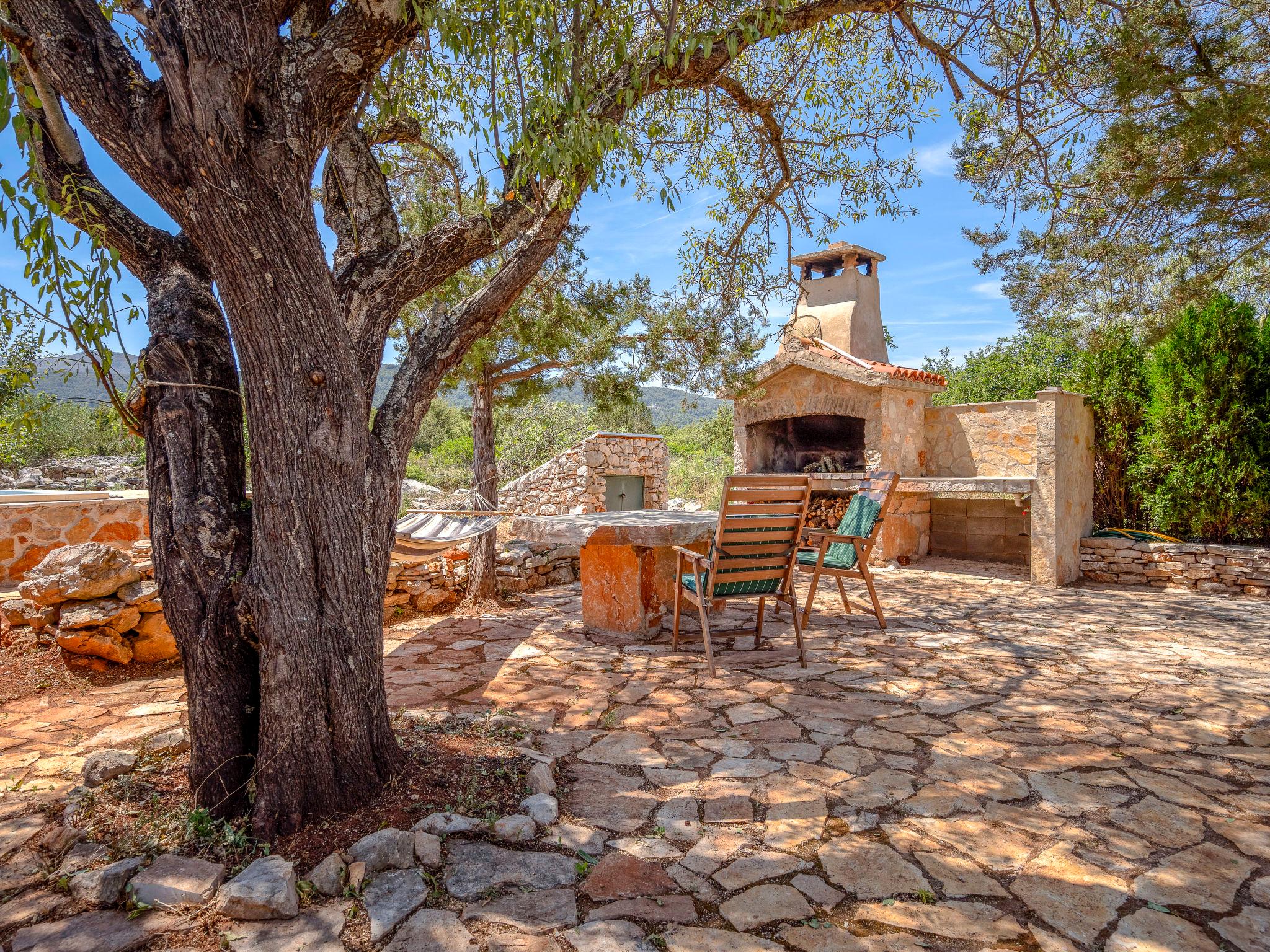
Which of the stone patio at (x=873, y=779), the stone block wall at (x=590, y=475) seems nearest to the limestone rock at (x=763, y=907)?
the stone patio at (x=873, y=779)

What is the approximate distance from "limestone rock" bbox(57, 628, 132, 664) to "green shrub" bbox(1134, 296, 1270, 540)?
8.43 m

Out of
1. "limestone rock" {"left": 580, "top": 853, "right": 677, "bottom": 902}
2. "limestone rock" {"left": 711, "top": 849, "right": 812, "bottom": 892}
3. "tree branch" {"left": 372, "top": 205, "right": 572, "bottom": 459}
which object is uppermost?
"tree branch" {"left": 372, "top": 205, "right": 572, "bottom": 459}

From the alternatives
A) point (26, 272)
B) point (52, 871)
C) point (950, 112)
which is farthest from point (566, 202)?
point (950, 112)

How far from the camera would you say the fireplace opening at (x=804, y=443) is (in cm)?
858

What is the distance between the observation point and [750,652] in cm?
405

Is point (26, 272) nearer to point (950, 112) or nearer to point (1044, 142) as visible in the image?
point (950, 112)

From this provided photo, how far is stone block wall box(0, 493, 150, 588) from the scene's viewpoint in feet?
17.0

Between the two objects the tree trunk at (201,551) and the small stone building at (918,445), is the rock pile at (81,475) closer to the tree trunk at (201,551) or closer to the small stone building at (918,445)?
the small stone building at (918,445)

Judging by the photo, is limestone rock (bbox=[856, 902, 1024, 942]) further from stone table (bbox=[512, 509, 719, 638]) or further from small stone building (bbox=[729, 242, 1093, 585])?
small stone building (bbox=[729, 242, 1093, 585])

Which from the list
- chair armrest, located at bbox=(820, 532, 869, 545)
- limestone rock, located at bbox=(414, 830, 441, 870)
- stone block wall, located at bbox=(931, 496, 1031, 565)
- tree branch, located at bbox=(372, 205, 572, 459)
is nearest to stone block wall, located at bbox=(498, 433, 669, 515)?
stone block wall, located at bbox=(931, 496, 1031, 565)

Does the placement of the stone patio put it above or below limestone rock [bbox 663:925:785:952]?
below

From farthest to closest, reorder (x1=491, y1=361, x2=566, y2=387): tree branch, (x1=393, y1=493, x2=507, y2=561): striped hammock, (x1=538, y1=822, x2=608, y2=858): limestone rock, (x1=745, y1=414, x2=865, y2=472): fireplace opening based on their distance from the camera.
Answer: (x1=745, y1=414, x2=865, y2=472): fireplace opening → (x1=491, y1=361, x2=566, y2=387): tree branch → (x1=393, y1=493, x2=507, y2=561): striped hammock → (x1=538, y1=822, x2=608, y2=858): limestone rock

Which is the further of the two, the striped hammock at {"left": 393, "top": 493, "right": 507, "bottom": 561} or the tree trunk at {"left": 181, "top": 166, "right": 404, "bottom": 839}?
the striped hammock at {"left": 393, "top": 493, "right": 507, "bottom": 561}

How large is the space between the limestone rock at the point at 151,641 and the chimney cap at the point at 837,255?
8.36 m
